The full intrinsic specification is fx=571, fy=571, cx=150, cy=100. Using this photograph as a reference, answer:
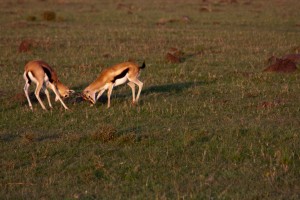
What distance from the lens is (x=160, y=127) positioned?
10453mm

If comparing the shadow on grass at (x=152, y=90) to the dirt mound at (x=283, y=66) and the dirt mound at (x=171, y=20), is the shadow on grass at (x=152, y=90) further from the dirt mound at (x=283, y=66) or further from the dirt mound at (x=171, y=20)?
the dirt mound at (x=171, y=20)

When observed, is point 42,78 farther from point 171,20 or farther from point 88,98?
point 171,20

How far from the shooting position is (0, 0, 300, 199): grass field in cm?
747

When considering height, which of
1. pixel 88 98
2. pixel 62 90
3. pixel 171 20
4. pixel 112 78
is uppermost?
pixel 112 78

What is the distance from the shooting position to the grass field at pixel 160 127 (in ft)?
24.5

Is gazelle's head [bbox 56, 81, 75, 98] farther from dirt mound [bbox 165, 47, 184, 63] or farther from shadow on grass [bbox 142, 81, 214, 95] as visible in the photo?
dirt mound [bbox 165, 47, 184, 63]

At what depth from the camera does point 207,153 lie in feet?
28.6

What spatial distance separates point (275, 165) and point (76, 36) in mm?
17930

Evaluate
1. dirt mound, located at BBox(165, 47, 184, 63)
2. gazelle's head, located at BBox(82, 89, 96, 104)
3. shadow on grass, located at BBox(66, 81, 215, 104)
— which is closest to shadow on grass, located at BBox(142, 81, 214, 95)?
shadow on grass, located at BBox(66, 81, 215, 104)

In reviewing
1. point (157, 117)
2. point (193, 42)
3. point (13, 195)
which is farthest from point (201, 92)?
point (193, 42)

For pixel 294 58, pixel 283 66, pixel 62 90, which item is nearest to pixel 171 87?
pixel 62 90

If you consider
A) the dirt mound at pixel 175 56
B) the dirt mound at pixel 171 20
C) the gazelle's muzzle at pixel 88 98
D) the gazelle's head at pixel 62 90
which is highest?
the gazelle's head at pixel 62 90

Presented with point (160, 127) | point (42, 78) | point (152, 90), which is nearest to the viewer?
point (160, 127)

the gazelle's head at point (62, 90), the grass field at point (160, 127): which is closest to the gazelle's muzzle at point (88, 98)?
the grass field at point (160, 127)
